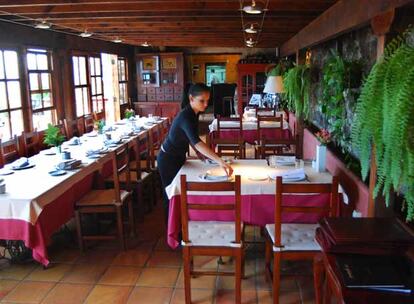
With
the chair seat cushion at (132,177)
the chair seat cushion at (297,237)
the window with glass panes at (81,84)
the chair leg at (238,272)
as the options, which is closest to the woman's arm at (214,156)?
the chair seat cushion at (297,237)

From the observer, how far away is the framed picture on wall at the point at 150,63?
11.0 m

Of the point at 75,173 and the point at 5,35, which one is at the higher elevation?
the point at 5,35

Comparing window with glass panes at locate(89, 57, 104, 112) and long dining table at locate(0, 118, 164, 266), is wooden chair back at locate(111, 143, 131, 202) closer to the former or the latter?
long dining table at locate(0, 118, 164, 266)

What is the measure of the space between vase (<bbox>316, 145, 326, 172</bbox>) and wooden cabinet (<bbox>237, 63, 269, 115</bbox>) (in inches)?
266

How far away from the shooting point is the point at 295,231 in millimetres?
2818

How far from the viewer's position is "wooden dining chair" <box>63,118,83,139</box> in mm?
6121

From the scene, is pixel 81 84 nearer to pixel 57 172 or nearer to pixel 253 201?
pixel 57 172

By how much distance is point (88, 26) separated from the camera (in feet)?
19.2

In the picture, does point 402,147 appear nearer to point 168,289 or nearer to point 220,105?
point 168,289

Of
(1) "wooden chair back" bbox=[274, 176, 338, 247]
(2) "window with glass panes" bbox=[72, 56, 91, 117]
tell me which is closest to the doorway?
(2) "window with glass panes" bbox=[72, 56, 91, 117]

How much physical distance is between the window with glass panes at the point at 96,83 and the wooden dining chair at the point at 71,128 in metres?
2.08

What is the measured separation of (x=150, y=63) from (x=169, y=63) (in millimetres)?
525

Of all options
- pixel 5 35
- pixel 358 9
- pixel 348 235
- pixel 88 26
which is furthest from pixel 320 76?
pixel 5 35

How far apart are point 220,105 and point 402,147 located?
11.4m
